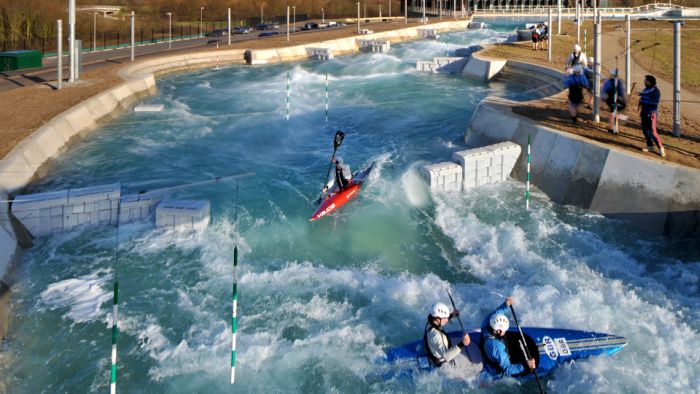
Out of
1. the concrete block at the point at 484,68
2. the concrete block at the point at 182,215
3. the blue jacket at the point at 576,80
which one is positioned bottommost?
the concrete block at the point at 182,215

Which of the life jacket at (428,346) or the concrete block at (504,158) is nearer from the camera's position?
the life jacket at (428,346)

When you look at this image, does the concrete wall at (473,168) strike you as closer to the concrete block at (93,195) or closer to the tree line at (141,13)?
the concrete block at (93,195)

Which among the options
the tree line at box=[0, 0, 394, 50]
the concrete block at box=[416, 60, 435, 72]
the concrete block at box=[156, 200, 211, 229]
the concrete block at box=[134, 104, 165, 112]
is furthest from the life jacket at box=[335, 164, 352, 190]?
the tree line at box=[0, 0, 394, 50]

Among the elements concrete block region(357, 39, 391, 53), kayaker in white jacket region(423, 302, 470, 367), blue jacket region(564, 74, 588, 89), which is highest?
concrete block region(357, 39, 391, 53)

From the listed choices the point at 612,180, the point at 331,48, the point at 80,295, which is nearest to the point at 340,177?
the point at 612,180

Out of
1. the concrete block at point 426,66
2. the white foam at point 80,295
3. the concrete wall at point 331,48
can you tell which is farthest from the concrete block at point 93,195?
the concrete wall at point 331,48

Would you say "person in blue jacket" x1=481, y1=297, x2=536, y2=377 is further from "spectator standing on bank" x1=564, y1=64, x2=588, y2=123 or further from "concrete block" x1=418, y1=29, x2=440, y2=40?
"concrete block" x1=418, y1=29, x2=440, y2=40

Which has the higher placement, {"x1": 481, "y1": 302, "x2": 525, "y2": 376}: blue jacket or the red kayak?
the red kayak
